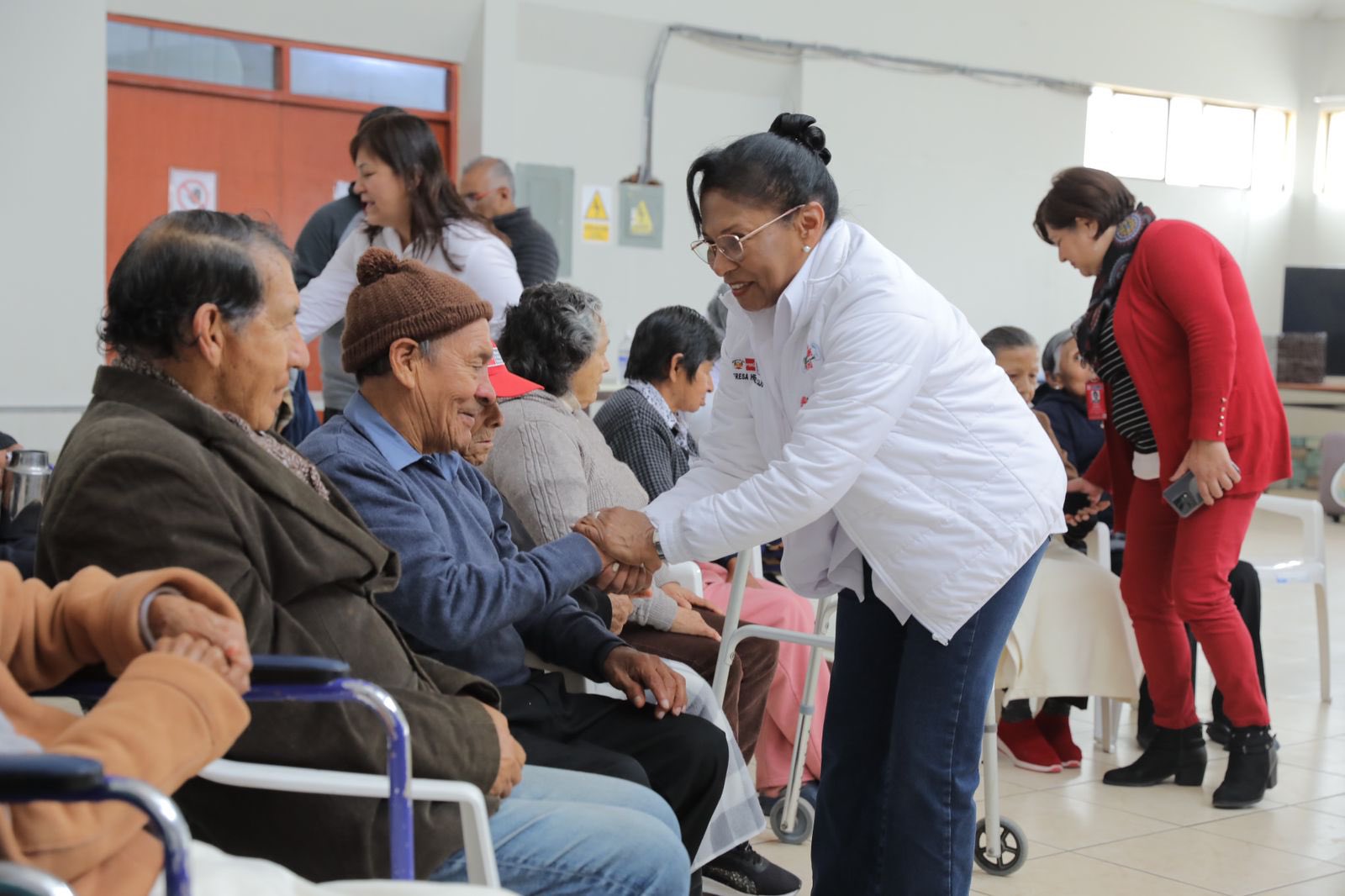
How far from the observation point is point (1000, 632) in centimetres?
205

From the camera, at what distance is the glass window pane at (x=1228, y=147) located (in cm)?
1036

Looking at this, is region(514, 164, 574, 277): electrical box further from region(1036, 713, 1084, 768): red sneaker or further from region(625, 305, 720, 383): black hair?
region(1036, 713, 1084, 768): red sneaker

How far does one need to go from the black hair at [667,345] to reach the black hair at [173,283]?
1886mm

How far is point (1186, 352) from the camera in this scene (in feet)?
10.8

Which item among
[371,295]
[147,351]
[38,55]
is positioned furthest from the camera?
[38,55]

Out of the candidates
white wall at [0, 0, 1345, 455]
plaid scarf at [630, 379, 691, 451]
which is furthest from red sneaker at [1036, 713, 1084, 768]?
white wall at [0, 0, 1345, 455]

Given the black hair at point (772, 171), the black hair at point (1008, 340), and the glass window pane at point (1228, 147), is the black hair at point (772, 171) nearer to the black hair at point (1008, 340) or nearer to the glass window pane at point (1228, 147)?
the black hair at point (1008, 340)

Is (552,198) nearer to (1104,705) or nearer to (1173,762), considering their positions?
(1104,705)

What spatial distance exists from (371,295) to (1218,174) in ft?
32.7

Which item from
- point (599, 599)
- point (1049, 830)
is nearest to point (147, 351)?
point (599, 599)

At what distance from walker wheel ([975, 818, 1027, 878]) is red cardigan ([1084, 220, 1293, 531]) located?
1024mm

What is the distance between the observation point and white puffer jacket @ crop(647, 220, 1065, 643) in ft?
6.20

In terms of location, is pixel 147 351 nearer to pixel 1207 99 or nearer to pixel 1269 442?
pixel 1269 442

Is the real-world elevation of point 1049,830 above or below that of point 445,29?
below
